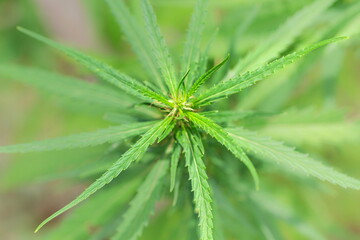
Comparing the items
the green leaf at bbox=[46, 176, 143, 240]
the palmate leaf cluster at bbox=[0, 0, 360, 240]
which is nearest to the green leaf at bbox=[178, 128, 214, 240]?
the palmate leaf cluster at bbox=[0, 0, 360, 240]

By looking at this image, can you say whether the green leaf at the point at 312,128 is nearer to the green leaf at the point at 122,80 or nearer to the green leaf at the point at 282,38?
the green leaf at the point at 282,38

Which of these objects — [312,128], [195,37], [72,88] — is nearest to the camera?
[195,37]

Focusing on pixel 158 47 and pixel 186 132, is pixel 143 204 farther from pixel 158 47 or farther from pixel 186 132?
pixel 158 47

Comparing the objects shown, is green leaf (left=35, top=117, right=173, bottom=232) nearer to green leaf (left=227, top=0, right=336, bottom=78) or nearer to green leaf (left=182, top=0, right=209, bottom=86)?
green leaf (left=182, top=0, right=209, bottom=86)

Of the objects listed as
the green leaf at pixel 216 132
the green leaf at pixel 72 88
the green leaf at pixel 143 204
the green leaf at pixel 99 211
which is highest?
the green leaf at pixel 72 88

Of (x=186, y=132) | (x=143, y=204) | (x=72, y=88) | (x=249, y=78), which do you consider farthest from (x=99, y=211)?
(x=249, y=78)

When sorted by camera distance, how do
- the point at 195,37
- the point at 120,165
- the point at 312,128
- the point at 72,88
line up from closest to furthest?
the point at 120,165
the point at 195,37
the point at 72,88
the point at 312,128

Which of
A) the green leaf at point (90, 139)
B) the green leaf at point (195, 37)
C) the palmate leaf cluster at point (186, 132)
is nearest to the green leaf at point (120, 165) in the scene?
the palmate leaf cluster at point (186, 132)
